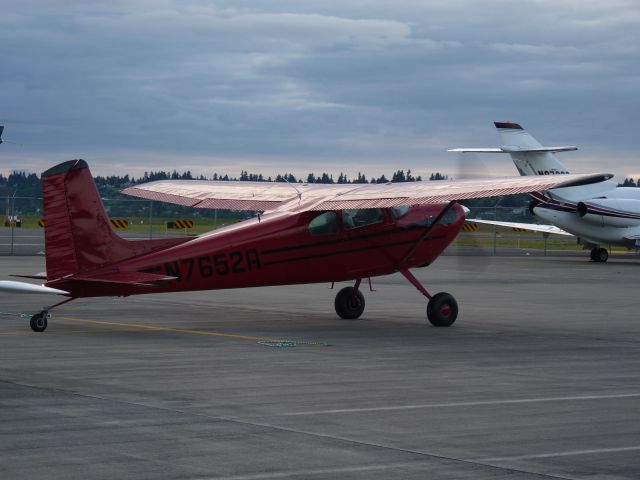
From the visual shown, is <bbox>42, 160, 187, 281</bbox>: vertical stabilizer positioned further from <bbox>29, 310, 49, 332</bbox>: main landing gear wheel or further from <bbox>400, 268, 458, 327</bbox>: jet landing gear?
<bbox>400, 268, 458, 327</bbox>: jet landing gear

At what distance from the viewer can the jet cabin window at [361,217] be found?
67.3ft

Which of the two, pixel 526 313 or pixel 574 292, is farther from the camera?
pixel 574 292

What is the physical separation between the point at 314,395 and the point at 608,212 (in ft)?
135

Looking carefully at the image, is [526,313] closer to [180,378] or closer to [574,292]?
[574,292]

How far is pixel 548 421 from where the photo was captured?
10.5m

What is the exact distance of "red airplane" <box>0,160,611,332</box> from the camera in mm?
17469

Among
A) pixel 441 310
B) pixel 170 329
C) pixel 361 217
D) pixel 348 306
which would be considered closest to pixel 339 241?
pixel 361 217

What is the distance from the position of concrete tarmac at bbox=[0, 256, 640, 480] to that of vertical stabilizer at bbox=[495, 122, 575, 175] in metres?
27.3

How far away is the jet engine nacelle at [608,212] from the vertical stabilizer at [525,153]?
6.54 feet

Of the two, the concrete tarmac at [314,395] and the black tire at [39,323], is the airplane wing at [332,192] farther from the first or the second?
the black tire at [39,323]

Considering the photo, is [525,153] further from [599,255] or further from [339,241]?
→ [339,241]

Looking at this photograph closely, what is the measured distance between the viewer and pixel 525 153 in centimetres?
5022

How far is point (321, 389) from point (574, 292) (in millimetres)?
19820

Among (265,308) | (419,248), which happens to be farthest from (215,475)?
(265,308)
